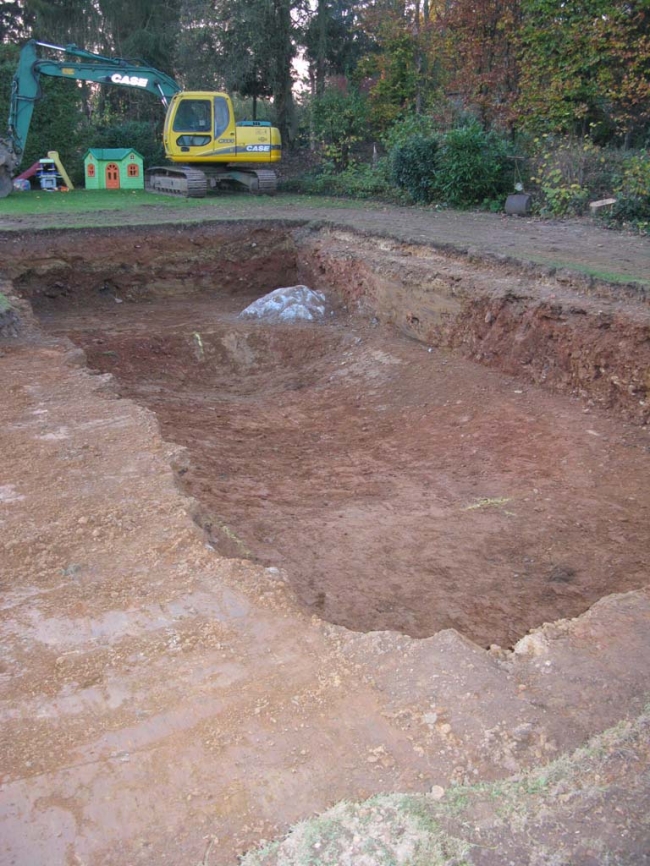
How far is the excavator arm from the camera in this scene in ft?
54.6

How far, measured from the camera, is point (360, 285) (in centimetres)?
1083

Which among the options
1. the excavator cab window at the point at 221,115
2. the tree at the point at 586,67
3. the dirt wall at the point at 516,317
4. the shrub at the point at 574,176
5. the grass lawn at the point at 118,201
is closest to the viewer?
the dirt wall at the point at 516,317

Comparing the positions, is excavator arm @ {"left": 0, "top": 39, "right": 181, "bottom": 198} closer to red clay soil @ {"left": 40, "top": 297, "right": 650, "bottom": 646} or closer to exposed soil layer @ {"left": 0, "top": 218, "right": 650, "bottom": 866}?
red clay soil @ {"left": 40, "top": 297, "right": 650, "bottom": 646}

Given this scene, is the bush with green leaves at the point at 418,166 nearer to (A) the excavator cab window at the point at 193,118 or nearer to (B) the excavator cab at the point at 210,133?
(B) the excavator cab at the point at 210,133

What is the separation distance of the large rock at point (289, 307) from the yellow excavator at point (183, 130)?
6508 mm

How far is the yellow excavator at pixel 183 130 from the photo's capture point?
16375 millimetres

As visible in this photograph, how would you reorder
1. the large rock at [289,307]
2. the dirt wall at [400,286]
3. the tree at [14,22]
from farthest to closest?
the tree at [14,22], the large rock at [289,307], the dirt wall at [400,286]

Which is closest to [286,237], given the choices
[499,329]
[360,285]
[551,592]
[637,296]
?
[360,285]

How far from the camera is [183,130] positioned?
54.0 ft

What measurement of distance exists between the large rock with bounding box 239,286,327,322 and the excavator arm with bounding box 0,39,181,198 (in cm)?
859

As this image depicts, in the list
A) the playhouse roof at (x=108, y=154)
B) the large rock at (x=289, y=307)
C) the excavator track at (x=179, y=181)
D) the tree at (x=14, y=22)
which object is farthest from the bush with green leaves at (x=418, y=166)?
the tree at (x=14, y=22)

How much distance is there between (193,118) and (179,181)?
1.43 metres

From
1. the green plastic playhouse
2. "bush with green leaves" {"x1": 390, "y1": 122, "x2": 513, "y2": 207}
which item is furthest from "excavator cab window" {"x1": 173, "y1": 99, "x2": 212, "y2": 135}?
"bush with green leaves" {"x1": 390, "y1": 122, "x2": 513, "y2": 207}

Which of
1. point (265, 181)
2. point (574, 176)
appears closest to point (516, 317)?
point (574, 176)
